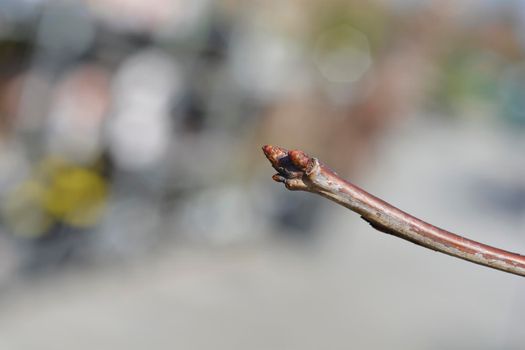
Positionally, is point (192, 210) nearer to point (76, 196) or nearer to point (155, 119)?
point (155, 119)

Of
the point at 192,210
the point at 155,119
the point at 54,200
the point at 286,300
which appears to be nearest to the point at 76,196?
the point at 54,200

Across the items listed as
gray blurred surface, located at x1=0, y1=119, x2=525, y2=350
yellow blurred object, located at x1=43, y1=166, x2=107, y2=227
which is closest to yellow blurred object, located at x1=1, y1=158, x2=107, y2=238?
yellow blurred object, located at x1=43, y1=166, x2=107, y2=227

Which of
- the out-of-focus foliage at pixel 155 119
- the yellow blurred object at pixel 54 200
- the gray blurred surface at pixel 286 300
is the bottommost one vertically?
the gray blurred surface at pixel 286 300

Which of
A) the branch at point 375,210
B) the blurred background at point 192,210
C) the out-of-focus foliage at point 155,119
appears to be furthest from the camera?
the out-of-focus foliage at point 155,119

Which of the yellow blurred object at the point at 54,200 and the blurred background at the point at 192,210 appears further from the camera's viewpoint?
the blurred background at the point at 192,210

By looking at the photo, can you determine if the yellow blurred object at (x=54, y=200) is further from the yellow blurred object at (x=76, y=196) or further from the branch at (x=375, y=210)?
the branch at (x=375, y=210)

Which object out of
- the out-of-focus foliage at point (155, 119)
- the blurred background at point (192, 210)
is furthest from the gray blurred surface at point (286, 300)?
the out-of-focus foliage at point (155, 119)

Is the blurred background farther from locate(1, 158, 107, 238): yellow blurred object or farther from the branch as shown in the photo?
the branch
